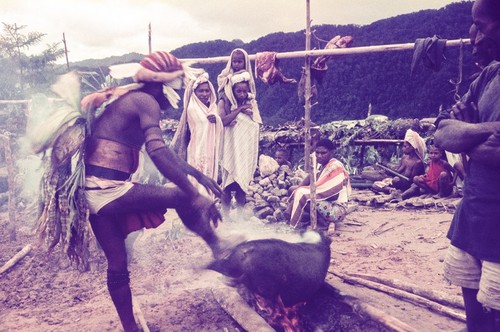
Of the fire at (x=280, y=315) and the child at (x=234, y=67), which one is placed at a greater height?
the child at (x=234, y=67)

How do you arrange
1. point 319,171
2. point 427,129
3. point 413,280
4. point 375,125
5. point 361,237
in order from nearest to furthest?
1. point 413,280
2. point 361,237
3. point 319,171
4. point 427,129
5. point 375,125

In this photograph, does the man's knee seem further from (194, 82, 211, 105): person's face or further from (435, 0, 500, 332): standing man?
(194, 82, 211, 105): person's face

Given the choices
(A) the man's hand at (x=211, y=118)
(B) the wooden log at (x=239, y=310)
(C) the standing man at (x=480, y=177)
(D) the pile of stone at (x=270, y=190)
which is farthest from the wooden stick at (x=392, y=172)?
(C) the standing man at (x=480, y=177)

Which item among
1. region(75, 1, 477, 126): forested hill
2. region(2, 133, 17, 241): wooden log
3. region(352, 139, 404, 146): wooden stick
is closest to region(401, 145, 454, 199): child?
region(352, 139, 404, 146): wooden stick

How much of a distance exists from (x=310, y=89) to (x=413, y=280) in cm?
299

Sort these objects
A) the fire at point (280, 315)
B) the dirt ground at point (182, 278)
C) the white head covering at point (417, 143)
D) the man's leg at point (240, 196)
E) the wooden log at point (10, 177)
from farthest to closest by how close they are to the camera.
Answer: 1. the white head covering at point (417, 143)
2. the man's leg at point (240, 196)
3. the wooden log at point (10, 177)
4. the dirt ground at point (182, 278)
5. the fire at point (280, 315)

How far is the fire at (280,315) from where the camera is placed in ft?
9.82

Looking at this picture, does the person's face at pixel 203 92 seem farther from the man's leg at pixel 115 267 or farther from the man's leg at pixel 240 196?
the man's leg at pixel 115 267

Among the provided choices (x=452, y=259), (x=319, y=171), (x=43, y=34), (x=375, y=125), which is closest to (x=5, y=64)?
(x=43, y=34)

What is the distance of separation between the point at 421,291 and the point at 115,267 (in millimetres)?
2361

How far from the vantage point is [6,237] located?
6.56 metres

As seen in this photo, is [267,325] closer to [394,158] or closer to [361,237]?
[361,237]

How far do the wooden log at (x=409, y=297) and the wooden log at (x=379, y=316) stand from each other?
1.85ft

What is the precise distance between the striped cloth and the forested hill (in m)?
5.17
